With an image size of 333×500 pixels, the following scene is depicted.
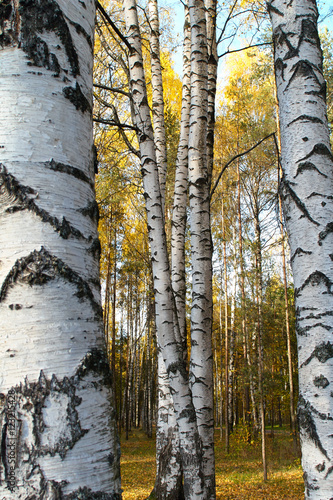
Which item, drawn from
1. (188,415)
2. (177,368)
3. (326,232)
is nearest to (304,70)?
(326,232)

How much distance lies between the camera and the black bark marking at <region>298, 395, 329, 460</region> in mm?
1218

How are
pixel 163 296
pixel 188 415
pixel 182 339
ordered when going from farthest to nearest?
pixel 182 339 < pixel 163 296 < pixel 188 415

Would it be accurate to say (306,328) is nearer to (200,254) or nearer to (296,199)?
(296,199)

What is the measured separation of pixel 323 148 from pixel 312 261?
17.9 inches

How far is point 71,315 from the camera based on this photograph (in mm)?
605

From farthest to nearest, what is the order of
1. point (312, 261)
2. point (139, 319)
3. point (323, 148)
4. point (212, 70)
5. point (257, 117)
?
1. point (139, 319)
2. point (257, 117)
3. point (212, 70)
4. point (323, 148)
5. point (312, 261)

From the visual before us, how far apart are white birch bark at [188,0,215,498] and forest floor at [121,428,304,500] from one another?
4345 millimetres

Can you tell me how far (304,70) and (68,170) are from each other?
1.29 m

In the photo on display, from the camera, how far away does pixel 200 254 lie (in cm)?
334

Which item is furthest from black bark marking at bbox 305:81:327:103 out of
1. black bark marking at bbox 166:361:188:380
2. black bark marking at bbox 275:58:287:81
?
black bark marking at bbox 166:361:188:380

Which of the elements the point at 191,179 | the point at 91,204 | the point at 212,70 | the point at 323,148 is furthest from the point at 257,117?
the point at 91,204

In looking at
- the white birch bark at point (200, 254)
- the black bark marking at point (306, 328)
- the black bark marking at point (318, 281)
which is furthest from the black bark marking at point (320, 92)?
the white birch bark at point (200, 254)

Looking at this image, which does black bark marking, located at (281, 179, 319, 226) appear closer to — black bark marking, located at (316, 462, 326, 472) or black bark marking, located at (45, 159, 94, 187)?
black bark marking, located at (316, 462, 326, 472)

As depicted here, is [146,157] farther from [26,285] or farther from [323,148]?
[26,285]
